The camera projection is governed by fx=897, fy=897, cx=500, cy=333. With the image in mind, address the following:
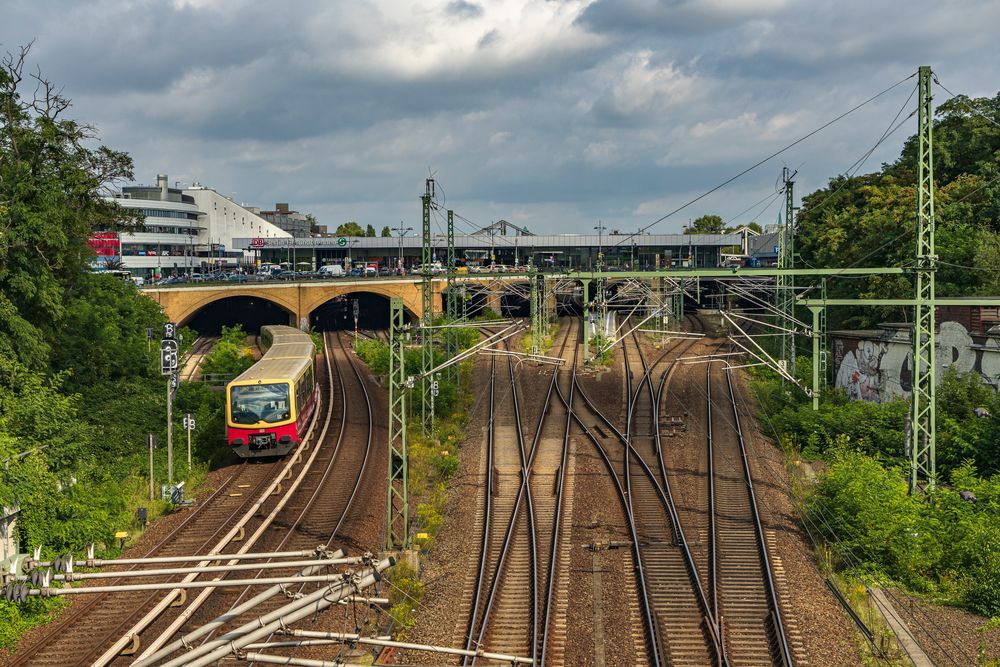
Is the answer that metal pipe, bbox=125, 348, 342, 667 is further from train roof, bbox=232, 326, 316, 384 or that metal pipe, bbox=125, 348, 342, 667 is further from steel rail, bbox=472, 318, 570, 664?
steel rail, bbox=472, 318, 570, 664

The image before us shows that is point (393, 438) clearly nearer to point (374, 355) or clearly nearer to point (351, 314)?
point (374, 355)

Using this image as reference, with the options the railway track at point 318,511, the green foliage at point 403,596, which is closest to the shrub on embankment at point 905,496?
the green foliage at point 403,596

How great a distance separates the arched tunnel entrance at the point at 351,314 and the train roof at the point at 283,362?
35334 millimetres

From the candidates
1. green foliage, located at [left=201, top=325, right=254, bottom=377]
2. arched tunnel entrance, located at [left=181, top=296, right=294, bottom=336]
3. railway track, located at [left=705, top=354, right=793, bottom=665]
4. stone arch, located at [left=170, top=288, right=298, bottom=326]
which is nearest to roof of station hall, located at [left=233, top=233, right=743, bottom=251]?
arched tunnel entrance, located at [left=181, top=296, right=294, bottom=336]

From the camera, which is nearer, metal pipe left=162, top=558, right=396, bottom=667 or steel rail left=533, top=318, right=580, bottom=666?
metal pipe left=162, top=558, right=396, bottom=667

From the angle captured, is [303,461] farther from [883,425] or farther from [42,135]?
[883,425]

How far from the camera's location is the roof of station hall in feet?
327

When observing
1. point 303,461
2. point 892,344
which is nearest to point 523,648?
point 303,461

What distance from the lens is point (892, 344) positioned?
34906mm

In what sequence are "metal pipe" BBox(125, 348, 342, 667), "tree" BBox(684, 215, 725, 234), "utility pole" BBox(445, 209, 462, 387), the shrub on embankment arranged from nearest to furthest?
"metal pipe" BBox(125, 348, 342, 667) → the shrub on embankment → "utility pole" BBox(445, 209, 462, 387) → "tree" BBox(684, 215, 725, 234)

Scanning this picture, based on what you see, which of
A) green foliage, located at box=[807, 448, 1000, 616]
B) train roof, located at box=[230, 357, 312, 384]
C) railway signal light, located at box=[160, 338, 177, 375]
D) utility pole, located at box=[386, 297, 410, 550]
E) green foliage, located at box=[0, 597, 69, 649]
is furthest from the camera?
train roof, located at box=[230, 357, 312, 384]

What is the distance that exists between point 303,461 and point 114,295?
62.2 ft

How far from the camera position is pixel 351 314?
280 ft

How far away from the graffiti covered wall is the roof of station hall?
57.7 metres
